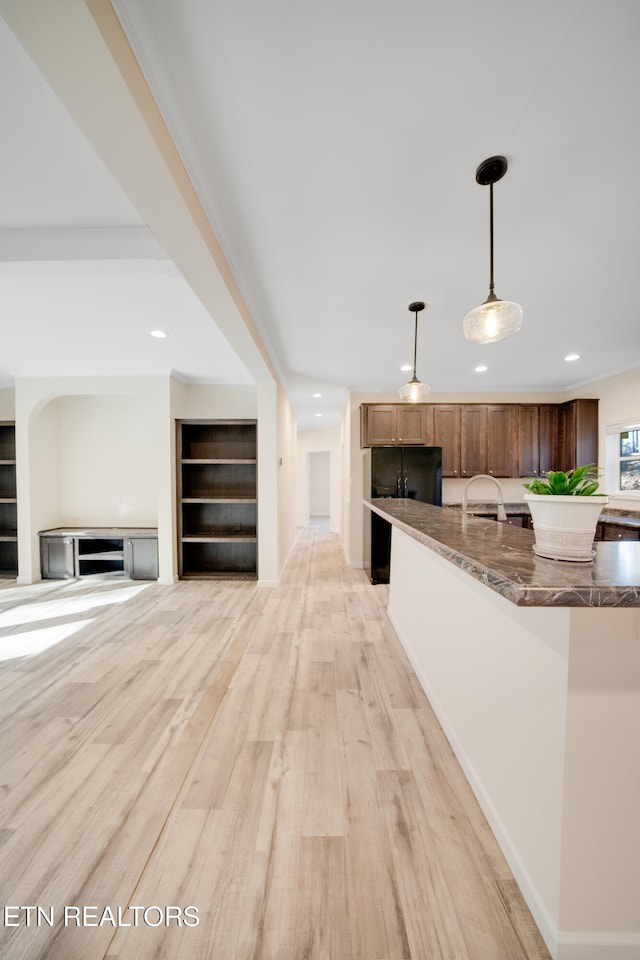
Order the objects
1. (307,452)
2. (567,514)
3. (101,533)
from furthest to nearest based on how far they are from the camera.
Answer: (307,452), (101,533), (567,514)

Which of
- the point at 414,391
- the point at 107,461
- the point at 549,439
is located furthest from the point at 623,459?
A: the point at 107,461

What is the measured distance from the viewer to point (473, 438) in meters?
5.16

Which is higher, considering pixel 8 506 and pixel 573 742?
pixel 8 506

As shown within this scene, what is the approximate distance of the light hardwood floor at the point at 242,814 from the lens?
1059 mm

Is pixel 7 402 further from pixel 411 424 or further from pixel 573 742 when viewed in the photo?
pixel 573 742

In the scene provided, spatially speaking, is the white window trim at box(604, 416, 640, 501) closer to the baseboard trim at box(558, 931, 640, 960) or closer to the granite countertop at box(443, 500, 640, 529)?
the granite countertop at box(443, 500, 640, 529)

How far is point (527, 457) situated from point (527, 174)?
13.8ft

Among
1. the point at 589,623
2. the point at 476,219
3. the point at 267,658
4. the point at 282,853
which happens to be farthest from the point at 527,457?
the point at 282,853

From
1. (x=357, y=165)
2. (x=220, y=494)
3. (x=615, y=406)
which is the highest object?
(x=357, y=165)

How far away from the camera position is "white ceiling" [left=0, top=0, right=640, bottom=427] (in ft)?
3.50

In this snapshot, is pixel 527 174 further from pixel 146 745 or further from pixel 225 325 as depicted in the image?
pixel 146 745

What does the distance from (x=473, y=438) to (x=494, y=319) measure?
145 inches

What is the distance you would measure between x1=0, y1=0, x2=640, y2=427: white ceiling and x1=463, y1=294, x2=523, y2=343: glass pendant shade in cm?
53

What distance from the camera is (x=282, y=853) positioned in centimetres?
127
